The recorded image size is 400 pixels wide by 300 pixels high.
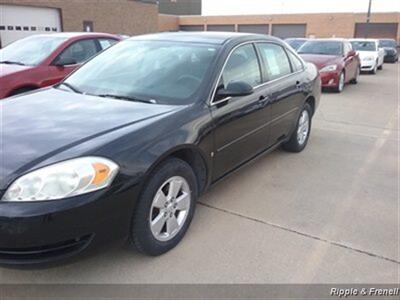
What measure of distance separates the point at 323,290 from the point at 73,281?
1.66 meters

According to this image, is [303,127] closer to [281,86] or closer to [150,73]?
[281,86]

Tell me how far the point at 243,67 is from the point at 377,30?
4444cm

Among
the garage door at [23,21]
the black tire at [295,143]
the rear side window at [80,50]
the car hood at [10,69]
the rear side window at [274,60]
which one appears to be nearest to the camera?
the rear side window at [274,60]

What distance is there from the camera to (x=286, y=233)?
3268 mm

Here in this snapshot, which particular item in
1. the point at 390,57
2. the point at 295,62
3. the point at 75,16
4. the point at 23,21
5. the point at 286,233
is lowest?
the point at 390,57

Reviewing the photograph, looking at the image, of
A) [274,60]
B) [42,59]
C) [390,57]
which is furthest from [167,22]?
[274,60]

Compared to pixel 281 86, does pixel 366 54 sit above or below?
below

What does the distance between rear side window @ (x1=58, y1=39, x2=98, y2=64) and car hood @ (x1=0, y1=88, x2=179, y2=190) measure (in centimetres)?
356

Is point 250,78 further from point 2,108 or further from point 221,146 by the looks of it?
point 2,108

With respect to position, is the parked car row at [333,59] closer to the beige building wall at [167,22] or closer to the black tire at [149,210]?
the black tire at [149,210]

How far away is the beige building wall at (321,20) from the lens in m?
41.7

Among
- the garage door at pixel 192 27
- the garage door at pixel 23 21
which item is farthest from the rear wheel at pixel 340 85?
the garage door at pixel 192 27

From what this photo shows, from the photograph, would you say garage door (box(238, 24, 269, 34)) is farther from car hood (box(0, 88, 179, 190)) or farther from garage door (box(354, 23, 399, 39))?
car hood (box(0, 88, 179, 190))

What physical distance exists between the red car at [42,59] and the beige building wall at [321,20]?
4140cm
